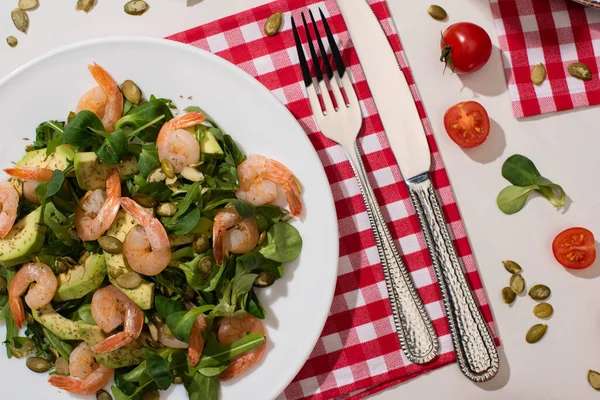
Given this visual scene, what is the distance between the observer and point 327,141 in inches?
72.4

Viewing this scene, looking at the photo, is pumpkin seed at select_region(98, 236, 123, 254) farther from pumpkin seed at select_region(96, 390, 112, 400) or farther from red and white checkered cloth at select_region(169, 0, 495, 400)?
red and white checkered cloth at select_region(169, 0, 495, 400)

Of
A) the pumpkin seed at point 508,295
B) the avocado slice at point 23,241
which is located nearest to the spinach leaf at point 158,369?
the avocado slice at point 23,241

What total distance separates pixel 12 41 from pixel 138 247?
0.94m

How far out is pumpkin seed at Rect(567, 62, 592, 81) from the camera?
1.89 metres

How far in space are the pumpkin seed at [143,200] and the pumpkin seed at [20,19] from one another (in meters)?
0.80

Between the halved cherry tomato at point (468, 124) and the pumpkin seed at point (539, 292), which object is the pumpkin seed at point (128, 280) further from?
the pumpkin seed at point (539, 292)

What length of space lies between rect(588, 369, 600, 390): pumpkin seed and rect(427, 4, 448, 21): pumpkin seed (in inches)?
52.5

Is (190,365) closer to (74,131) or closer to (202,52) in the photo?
(74,131)

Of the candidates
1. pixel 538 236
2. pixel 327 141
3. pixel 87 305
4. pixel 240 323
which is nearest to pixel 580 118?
pixel 538 236

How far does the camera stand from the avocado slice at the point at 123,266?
157 centimetres

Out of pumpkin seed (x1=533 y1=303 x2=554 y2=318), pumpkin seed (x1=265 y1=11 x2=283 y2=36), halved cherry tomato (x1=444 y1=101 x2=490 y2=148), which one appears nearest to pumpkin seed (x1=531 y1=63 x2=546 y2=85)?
halved cherry tomato (x1=444 y1=101 x2=490 y2=148)

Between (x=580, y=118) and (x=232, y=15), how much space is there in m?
1.27

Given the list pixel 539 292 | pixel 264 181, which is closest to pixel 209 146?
pixel 264 181

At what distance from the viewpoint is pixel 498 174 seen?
1.89 metres
